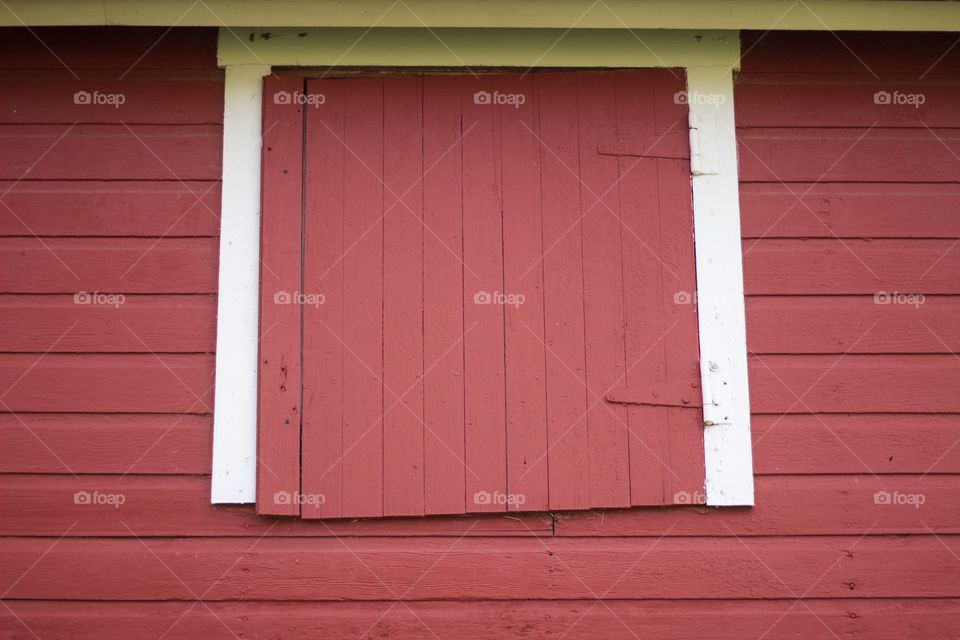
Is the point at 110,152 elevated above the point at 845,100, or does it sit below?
below

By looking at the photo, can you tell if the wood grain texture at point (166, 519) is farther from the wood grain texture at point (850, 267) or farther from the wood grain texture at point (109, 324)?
the wood grain texture at point (850, 267)

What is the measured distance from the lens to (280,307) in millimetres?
2977

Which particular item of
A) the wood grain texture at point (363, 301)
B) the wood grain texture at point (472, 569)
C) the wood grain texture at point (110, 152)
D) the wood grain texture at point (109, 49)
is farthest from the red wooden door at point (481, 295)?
the wood grain texture at point (109, 49)

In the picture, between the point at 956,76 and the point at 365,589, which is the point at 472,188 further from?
the point at 956,76

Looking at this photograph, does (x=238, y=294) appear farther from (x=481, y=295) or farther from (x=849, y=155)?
(x=849, y=155)

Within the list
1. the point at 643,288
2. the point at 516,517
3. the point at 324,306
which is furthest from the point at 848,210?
the point at 324,306

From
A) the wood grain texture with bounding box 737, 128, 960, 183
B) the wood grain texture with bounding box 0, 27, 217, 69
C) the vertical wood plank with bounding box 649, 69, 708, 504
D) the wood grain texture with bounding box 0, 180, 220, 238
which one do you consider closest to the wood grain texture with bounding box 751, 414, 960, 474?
the vertical wood plank with bounding box 649, 69, 708, 504

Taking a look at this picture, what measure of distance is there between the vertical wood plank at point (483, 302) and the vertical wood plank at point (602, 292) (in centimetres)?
33

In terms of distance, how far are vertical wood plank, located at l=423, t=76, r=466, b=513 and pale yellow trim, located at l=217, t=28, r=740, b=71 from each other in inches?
5.5

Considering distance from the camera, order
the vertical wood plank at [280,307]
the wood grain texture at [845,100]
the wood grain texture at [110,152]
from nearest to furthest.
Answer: the vertical wood plank at [280,307]
the wood grain texture at [110,152]
the wood grain texture at [845,100]

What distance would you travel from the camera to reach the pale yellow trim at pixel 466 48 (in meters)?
3.16

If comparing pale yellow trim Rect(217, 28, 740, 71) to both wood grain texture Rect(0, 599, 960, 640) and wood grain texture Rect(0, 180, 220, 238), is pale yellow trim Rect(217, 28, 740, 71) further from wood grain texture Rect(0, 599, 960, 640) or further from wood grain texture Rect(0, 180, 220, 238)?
wood grain texture Rect(0, 599, 960, 640)

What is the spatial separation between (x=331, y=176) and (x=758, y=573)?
2.17 metres

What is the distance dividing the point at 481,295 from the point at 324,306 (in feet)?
1.92
